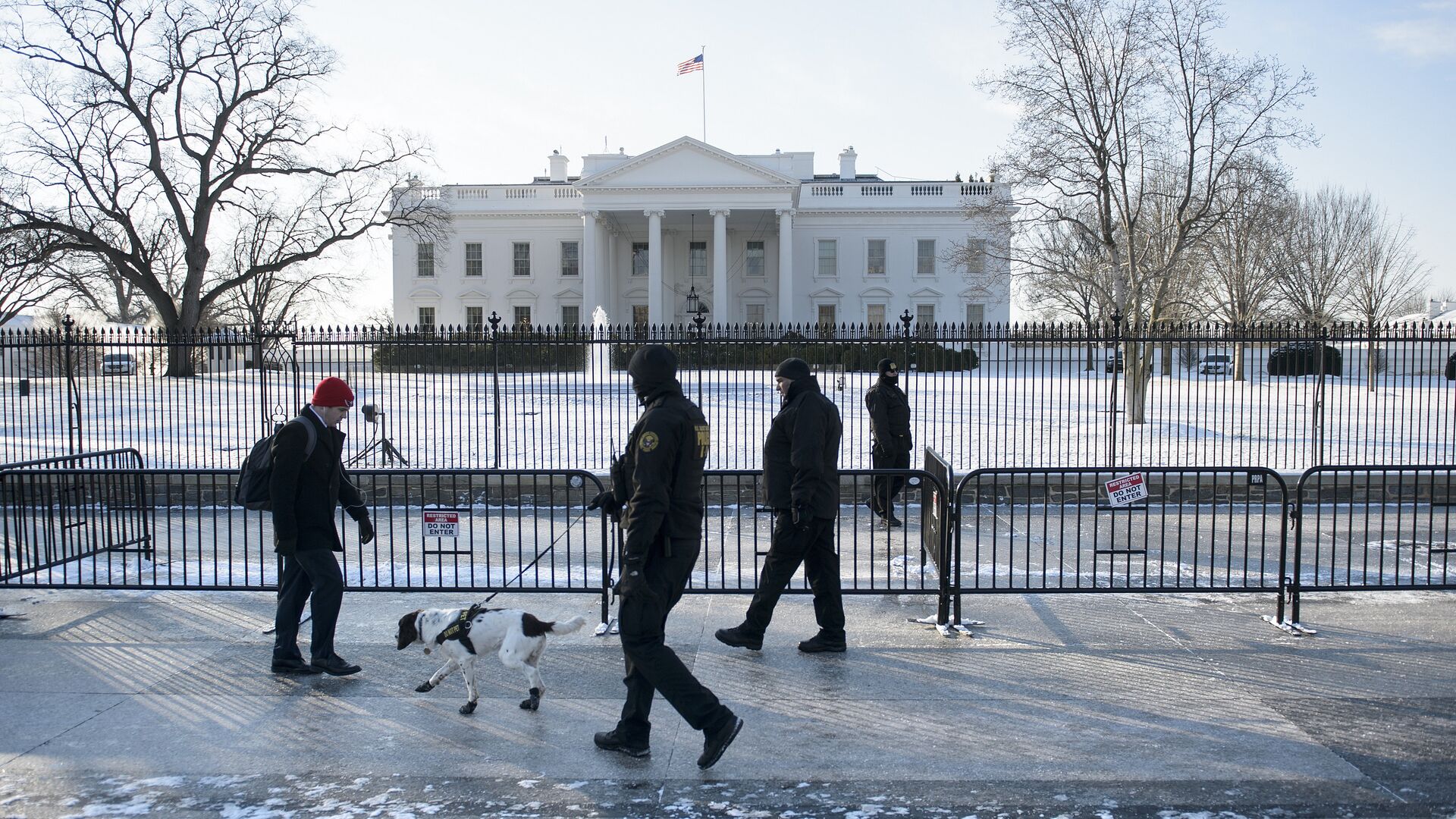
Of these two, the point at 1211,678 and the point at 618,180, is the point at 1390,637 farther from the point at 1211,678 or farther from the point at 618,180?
the point at 618,180

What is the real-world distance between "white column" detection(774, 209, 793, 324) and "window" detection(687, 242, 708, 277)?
5820mm

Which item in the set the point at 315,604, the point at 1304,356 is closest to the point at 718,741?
the point at 315,604

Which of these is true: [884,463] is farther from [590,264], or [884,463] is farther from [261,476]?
[590,264]

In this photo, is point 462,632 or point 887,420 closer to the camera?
point 462,632

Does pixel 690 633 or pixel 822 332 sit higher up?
pixel 822 332

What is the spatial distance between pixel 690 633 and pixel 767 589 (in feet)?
2.63

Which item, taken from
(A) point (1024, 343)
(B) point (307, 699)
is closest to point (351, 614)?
(B) point (307, 699)

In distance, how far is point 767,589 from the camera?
21.2ft

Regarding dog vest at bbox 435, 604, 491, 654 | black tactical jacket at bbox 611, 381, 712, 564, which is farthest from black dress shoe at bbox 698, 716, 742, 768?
dog vest at bbox 435, 604, 491, 654

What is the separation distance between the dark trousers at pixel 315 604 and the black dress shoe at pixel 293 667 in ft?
0.08

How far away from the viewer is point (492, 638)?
5434 millimetres

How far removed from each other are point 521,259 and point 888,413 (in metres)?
48.2

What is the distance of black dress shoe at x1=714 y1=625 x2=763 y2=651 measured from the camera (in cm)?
648

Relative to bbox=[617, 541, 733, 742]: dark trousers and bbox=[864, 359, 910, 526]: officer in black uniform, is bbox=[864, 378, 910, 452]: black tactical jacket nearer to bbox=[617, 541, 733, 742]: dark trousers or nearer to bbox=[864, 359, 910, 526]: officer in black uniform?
bbox=[864, 359, 910, 526]: officer in black uniform
